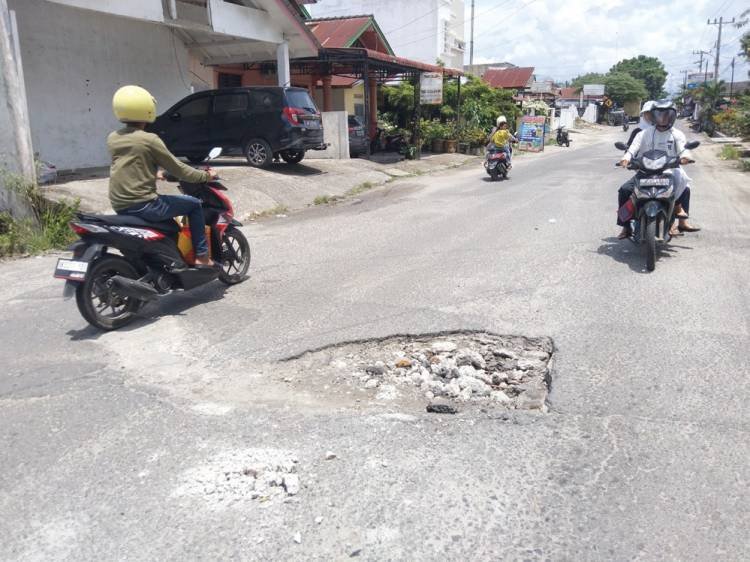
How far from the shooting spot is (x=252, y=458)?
10.7ft

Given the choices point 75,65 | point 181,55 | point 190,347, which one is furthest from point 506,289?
point 181,55

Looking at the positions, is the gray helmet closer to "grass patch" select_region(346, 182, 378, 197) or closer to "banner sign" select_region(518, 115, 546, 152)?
"grass patch" select_region(346, 182, 378, 197)

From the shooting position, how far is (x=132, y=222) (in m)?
5.25

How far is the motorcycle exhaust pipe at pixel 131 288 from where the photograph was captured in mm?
5102

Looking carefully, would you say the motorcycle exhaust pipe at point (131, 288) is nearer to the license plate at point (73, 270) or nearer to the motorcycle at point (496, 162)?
the license plate at point (73, 270)

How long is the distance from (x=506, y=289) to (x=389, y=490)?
11.5 ft

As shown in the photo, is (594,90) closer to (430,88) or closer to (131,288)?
(430,88)

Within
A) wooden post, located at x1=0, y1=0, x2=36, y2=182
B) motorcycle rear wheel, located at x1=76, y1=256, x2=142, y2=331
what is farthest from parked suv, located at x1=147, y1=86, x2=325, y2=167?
motorcycle rear wheel, located at x1=76, y1=256, x2=142, y2=331

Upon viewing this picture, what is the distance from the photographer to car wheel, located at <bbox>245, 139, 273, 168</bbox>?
1501cm

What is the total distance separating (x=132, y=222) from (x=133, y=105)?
950 millimetres

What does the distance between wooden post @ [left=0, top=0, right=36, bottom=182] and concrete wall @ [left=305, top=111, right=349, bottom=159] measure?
421 inches

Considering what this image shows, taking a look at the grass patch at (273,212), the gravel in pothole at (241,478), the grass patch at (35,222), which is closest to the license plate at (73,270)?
the gravel in pothole at (241,478)

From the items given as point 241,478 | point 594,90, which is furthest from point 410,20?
point 594,90

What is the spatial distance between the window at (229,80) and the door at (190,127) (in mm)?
6018
